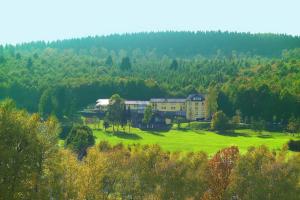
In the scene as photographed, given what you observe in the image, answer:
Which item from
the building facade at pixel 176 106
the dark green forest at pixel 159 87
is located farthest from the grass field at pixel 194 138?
the building facade at pixel 176 106

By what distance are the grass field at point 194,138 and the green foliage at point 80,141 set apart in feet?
25.0

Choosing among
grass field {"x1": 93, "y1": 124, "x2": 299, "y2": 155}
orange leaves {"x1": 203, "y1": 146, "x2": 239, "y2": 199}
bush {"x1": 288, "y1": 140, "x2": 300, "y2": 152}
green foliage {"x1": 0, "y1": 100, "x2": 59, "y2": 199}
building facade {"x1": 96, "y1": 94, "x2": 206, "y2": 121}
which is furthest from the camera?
building facade {"x1": 96, "y1": 94, "x2": 206, "y2": 121}

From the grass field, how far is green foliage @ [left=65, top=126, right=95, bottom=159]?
25.0 feet

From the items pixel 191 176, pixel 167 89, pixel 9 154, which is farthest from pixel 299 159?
pixel 167 89

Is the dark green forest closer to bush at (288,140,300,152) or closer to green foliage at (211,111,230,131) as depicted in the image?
green foliage at (211,111,230,131)

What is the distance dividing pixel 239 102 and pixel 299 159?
85.0 metres

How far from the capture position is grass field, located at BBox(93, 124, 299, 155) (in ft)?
300

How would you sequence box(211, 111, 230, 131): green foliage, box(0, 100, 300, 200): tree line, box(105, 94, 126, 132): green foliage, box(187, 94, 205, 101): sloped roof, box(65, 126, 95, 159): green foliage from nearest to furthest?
box(0, 100, 300, 200): tree line
box(65, 126, 95, 159): green foliage
box(211, 111, 230, 131): green foliage
box(105, 94, 126, 132): green foliage
box(187, 94, 205, 101): sloped roof

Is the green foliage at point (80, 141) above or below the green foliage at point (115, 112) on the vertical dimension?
below

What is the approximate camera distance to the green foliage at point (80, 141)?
80.4 meters

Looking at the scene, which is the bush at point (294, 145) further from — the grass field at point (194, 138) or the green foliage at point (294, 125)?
the green foliage at point (294, 125)

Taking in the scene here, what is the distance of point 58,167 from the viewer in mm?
37344

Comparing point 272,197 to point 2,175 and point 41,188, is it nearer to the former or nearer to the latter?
point 41,188

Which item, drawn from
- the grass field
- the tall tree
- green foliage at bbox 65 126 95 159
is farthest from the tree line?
the tall tree
